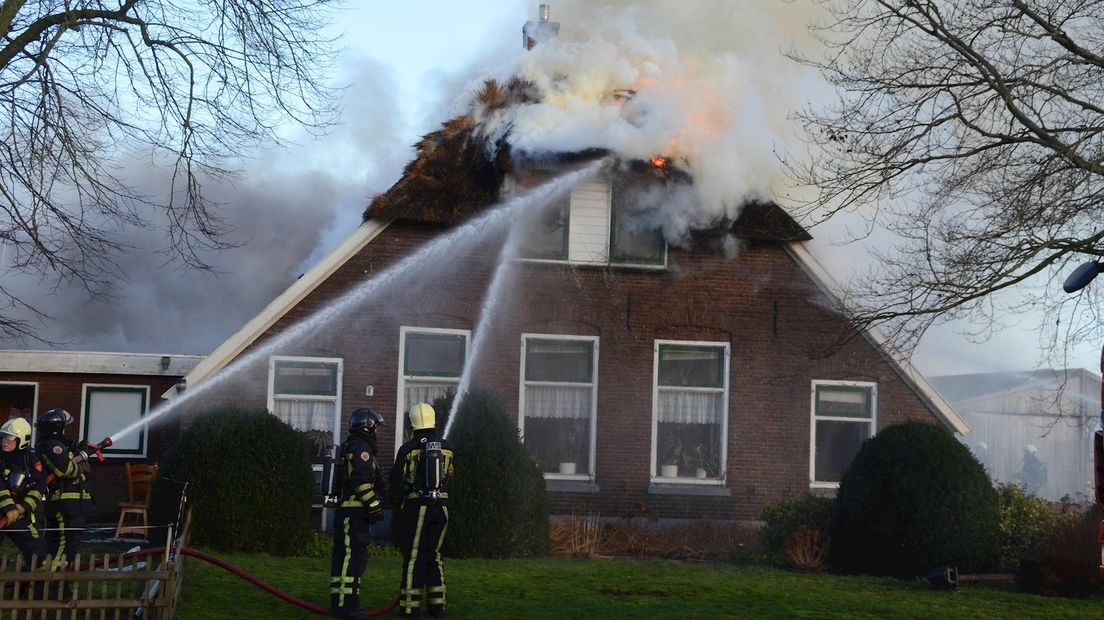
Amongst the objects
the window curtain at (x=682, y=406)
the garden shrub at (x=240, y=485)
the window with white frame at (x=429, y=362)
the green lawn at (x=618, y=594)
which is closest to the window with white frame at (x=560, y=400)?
the window with white frame at (x=429, y=362)

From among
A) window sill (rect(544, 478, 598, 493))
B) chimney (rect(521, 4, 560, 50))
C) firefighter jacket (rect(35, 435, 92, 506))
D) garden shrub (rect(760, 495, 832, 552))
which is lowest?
garden shrub (rect(760, 495, 832, 552))

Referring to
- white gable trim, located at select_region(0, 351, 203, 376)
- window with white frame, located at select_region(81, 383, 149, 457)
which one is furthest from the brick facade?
white gable trim, located at select_region(0, 351, 203, 376)

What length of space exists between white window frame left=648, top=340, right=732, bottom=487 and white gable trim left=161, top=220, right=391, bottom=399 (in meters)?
5.14

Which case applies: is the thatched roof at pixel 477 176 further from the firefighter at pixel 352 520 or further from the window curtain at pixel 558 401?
the firefighter at pixel 352 520

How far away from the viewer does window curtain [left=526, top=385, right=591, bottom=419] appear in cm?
2105

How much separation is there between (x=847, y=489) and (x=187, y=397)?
33.3 ft

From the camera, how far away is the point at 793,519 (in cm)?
1762

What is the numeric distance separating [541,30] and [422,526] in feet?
43.8

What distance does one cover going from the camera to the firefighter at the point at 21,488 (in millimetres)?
11617

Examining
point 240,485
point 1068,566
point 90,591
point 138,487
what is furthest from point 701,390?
point 90,591

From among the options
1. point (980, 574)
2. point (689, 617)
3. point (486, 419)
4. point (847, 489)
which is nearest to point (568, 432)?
point (486, 419)

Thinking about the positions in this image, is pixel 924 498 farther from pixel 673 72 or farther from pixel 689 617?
pixel 673 72

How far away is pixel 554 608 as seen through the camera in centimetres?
1245

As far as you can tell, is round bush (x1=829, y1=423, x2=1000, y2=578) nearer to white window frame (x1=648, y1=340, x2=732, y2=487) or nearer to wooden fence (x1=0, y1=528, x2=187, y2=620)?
white window frame (x1=648, y1=340, x2=732, y2=487)
